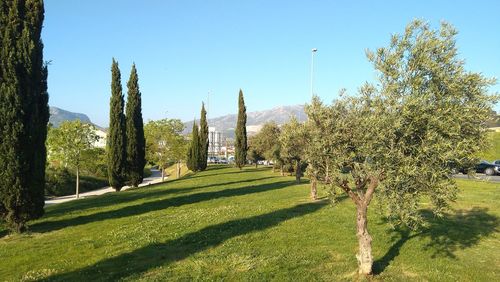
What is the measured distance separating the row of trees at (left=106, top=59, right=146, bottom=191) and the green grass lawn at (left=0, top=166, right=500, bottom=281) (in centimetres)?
1293

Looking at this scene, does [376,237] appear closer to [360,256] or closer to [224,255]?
[360,256]

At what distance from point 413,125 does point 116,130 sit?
29615mm

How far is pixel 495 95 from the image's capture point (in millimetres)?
10016

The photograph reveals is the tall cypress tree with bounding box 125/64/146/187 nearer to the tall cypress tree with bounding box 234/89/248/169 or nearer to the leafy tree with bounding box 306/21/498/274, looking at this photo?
the tall cypress tree with bounding box 234/89/248/169

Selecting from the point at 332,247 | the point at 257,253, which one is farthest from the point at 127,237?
the point at 332,247

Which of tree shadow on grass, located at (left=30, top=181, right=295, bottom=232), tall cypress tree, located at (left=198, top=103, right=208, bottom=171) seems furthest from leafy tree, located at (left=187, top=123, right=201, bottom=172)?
tree shadow on grass, located at (left=30, top=181, right=295, bottom=232)

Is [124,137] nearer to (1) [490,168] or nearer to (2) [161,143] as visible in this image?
(2) [161,143]

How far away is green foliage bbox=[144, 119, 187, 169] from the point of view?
51219mm

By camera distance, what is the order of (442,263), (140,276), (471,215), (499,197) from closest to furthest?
(140,276)
(442,263)
(471,215)
(499,197)

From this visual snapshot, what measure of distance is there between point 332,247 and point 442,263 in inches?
144

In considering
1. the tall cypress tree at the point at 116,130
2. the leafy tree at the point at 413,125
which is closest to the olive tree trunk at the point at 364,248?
the leafy tree at the point at 413,125

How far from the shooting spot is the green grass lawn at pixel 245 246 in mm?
11336

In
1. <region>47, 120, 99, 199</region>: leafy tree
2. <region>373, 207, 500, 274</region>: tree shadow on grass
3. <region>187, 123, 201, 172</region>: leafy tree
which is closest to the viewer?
<region>373, 207, 500, 274</region>: tree shadow on grass

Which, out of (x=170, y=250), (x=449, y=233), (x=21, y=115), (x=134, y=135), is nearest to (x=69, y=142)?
(x=134, y=135)
